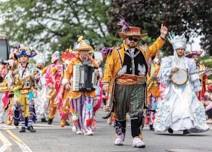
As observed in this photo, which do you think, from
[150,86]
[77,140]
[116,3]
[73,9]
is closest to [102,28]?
[73,9]

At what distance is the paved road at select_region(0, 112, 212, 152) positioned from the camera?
13312 millimetres

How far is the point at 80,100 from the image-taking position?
57.1 feet

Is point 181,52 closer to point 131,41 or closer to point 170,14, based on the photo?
point 131,41

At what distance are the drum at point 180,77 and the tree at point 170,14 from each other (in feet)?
48.8

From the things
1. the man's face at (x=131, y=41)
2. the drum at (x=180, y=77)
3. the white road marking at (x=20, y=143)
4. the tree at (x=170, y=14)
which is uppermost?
the tree at (x=170, y=14)

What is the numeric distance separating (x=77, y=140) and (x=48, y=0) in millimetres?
45367

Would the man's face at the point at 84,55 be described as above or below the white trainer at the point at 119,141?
above

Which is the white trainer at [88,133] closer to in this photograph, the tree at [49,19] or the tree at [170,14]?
the tree at [170,14]

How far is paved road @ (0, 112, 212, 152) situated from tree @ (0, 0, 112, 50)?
42.2 meters

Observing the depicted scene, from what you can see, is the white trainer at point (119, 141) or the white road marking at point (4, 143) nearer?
the white road marking at point (4, 143)

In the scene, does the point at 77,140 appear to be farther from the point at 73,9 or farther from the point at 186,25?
the point at 73,9

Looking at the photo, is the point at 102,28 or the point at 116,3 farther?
the point at 102,28

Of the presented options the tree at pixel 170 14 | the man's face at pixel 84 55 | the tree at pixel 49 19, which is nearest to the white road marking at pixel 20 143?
the man's face at pixel 84 55

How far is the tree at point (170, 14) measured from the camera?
3244 cm
